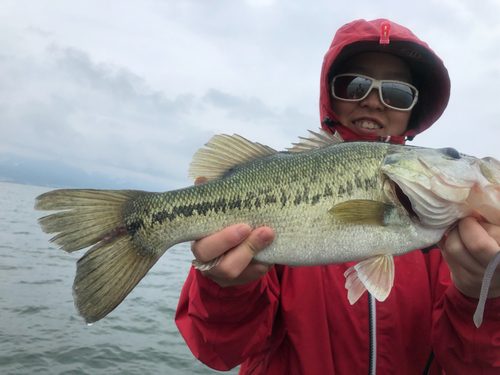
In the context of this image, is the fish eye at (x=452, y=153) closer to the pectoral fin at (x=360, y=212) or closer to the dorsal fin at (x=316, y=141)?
the pectoral fin at (x=360, y=212)

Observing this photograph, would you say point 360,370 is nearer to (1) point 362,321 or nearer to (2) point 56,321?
(1) point 362,321

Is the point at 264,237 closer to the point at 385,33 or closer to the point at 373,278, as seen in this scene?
the point at 373,278

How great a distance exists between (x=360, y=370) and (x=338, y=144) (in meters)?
1.54

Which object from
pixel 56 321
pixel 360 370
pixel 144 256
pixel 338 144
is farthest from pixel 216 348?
pixel 56 321

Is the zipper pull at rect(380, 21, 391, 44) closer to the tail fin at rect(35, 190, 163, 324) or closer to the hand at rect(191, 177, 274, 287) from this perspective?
the hand at rect(191, 177, 274, 287)

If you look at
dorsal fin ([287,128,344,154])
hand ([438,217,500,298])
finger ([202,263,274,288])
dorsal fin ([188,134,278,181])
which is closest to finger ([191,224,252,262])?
finger ([202,263,274,288])

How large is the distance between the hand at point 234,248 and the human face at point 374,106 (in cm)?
174

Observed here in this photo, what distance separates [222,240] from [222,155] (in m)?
0.59

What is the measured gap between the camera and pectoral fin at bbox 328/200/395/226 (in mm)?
1721

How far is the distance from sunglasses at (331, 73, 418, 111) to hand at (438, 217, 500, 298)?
153 centimetres

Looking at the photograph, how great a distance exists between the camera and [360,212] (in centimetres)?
172

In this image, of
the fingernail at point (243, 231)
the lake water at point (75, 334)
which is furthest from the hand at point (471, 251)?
the lake water at point (75, 334)

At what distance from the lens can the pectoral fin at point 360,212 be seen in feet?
5.65

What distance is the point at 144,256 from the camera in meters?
1.81
